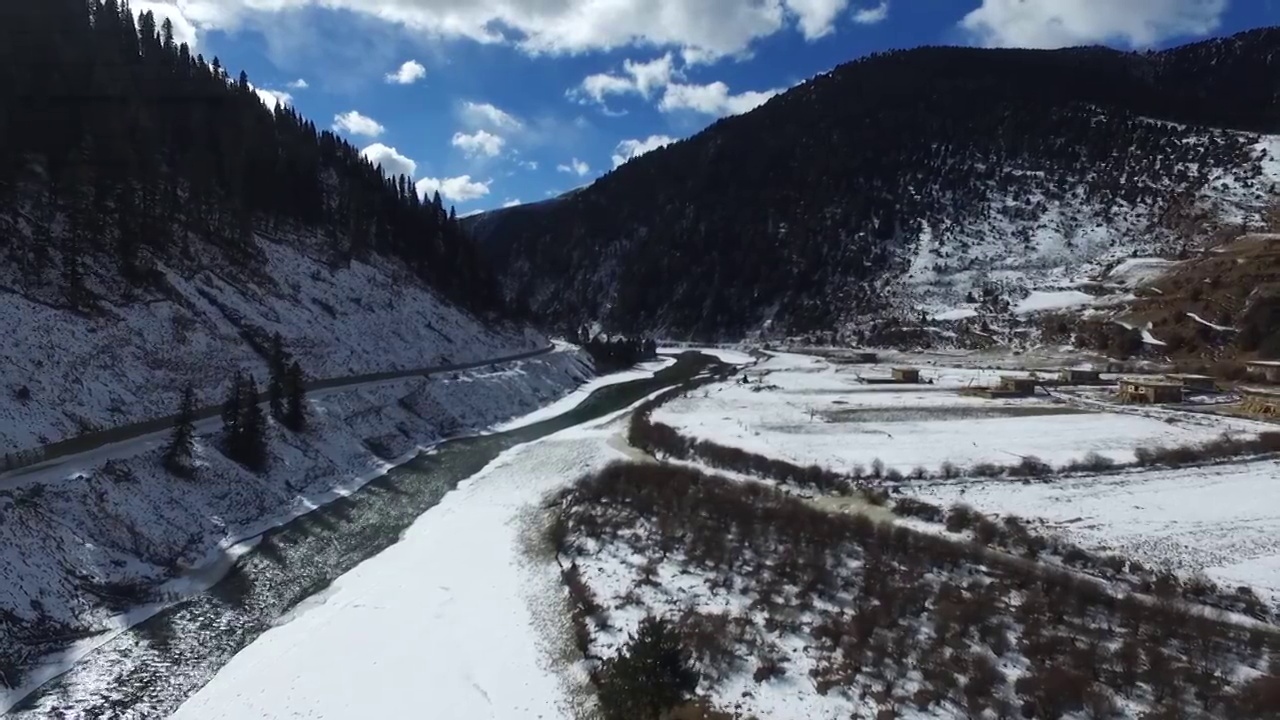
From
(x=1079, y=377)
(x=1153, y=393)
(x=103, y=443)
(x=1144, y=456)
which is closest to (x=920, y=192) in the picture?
(x=1079, y=377)

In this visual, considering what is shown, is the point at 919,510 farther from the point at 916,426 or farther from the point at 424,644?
the point at 916,426

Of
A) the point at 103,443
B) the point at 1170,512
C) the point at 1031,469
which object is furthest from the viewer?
the point at 1031,469

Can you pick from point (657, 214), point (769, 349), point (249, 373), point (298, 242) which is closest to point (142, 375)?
point (249, 373)

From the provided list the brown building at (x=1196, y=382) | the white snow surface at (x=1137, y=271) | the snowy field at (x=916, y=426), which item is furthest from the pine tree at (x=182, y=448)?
the white snow surface at (x=1137, y=271)

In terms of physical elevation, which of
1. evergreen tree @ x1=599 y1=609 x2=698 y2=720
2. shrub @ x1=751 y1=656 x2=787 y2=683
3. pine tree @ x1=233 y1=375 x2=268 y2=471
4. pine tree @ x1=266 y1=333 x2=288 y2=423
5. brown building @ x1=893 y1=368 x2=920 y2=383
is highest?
pine tree @ x1=266 y1=333 x2=288 y2=423

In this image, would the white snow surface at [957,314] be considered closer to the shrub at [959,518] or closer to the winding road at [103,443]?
the shrub at [959,518]

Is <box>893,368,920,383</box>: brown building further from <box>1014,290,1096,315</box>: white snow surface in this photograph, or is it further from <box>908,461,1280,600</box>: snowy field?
<box>1014,290,1096,315</box>: white snow surface


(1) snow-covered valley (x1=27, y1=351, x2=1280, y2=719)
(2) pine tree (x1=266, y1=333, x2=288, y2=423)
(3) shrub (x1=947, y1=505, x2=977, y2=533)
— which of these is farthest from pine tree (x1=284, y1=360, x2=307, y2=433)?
(3) shrub (x1=947, y1=505, x2=977, y2=533)
